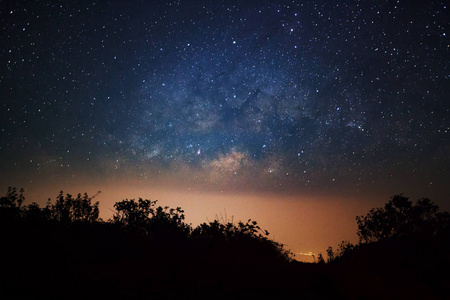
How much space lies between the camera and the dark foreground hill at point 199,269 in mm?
5801

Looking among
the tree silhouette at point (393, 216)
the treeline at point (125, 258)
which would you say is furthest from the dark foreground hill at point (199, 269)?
the tree silhouette at point (393, 216)

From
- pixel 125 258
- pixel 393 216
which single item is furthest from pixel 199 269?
pixel 393 216

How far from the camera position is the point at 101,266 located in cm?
858

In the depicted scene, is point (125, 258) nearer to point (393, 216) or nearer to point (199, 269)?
point (199, 269)

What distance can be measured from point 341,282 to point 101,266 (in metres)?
7.86

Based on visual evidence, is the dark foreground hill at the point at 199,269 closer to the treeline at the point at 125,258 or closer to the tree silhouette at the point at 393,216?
the treeline at the point at 125,258

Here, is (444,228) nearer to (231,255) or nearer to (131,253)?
(231,255)

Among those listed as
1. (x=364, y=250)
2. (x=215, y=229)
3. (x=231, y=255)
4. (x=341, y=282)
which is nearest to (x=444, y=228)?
(x=364, y=250)

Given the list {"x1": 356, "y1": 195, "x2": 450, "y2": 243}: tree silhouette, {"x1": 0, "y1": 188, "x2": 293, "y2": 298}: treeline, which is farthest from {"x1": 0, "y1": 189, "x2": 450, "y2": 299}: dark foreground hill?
{"x1": 356, "y1": 195, "x2": 450, "y2": 243}: tree silhouette

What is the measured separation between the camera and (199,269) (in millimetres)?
7754

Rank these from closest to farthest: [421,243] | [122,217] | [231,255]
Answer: [421,243] < [231,255] < [122,217]

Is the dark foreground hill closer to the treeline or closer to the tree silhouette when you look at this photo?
the treeline

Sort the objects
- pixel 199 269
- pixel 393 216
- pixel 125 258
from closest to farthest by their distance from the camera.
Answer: pixel 199 269, pixel 125 258, pixel 393 216

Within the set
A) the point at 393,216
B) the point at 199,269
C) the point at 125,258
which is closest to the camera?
the point at 199,269
